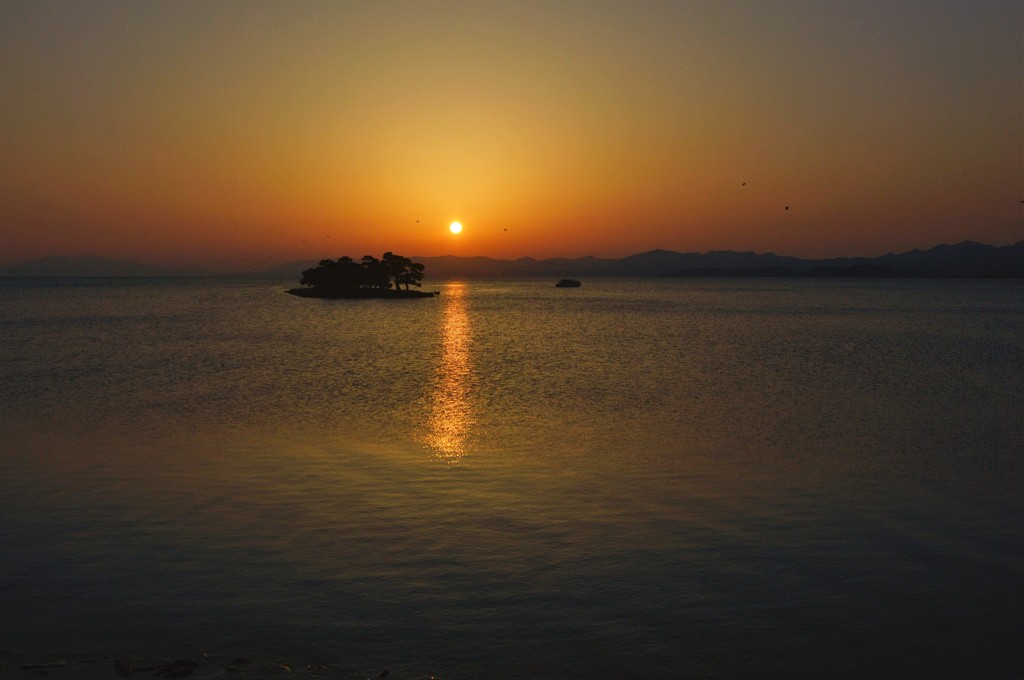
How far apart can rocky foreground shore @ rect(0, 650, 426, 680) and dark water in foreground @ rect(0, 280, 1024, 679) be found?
0.59ft

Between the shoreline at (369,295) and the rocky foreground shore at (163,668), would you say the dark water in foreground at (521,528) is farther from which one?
the shoreline at (369,295)

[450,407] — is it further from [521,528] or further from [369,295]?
[369,295]

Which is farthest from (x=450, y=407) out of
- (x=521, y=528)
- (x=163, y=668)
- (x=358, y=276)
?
(x=358, y=276)

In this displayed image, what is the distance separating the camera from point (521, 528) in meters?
15.3

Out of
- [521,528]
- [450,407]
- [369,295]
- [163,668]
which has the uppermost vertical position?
[369,295]

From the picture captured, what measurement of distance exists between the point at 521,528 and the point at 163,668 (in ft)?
23.6

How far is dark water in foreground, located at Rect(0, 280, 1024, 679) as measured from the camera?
34.5 feet

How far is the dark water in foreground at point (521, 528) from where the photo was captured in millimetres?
10523

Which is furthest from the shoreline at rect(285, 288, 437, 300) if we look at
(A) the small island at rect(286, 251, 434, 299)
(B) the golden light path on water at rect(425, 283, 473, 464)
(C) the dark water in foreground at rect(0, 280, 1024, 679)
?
(C) the dark water in foreground at rect(0, 280, 1024, 679)

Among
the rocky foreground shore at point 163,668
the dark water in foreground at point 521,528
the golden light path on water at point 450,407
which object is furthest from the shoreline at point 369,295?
the rocky foreground shore at point 163,668

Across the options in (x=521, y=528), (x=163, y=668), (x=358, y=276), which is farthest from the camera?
(x=358, y=276)

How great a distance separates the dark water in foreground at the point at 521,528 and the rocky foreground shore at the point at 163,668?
0.18m

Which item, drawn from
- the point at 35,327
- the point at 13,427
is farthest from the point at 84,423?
the point at 35,327

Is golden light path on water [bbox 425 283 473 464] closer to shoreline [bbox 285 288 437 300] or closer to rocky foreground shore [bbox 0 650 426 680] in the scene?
rocky foreground shore [bbox 0 650 426 680]
